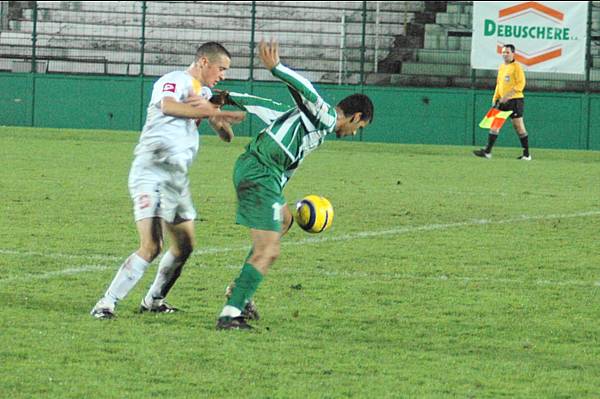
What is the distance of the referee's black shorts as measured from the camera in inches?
1011

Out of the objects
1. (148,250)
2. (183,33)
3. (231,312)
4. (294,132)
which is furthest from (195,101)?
(183,33)

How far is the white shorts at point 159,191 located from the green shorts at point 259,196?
0.41 meters

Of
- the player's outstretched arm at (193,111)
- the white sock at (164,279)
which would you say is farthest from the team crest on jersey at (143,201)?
the player's outstretched arm at (193,111)

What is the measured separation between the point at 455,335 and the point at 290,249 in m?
3.91

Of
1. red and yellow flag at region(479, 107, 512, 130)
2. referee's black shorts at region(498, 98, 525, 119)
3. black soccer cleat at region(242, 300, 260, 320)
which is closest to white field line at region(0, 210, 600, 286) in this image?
black soccer cleat at region(242, 300, 260, 320)

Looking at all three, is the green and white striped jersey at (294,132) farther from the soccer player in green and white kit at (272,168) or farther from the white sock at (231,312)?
the white sock at (231,312)

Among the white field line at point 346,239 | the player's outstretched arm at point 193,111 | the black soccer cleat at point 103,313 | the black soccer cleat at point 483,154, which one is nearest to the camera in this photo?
the player's outstretched arm at point 193,111

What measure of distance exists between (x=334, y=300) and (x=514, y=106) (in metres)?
17.2

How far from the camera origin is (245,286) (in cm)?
793

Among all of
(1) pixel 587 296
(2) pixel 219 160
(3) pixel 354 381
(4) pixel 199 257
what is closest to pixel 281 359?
(3) pixel 354 381

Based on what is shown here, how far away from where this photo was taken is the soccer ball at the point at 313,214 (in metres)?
8.62

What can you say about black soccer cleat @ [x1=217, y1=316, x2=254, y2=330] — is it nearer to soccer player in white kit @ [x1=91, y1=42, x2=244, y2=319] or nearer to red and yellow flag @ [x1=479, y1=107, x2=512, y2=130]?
soccer player in white kit @ [x1=91, y1=42, x2=244, y2=319]

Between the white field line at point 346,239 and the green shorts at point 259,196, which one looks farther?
the white field line at point 346,239

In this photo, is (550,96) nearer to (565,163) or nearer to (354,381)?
(565,163)
